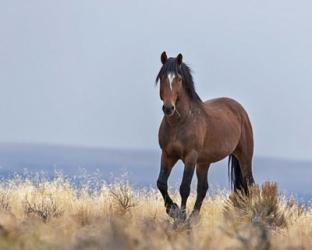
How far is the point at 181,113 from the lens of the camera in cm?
1155

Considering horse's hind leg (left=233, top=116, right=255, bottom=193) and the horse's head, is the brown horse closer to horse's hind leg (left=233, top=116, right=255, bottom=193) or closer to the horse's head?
the horse's head

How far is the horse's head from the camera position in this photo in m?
10.9

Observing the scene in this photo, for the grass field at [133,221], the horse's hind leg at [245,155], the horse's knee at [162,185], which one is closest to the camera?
the grass field at [133,221]

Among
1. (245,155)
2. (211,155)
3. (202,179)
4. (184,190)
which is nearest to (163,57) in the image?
(211,155)

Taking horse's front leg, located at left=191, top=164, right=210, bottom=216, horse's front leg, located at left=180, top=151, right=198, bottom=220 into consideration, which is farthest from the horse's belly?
horse's front leg, located at left=180, top=151, right=198, bottom=220

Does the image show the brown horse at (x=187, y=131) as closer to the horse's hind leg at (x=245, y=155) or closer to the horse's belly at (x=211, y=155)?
the horse's belly at (x=211, y=155)

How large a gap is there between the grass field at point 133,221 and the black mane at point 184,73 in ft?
6.02

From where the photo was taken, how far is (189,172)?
37.1 ft

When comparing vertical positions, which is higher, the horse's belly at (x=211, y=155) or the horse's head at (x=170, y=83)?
the horse's head at (x=170, y=83)

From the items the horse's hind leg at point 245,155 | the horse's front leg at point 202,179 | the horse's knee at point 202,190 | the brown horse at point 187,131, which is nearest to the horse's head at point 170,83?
the brown horse at point 187,131

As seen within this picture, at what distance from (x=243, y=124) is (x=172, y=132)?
3022 mm

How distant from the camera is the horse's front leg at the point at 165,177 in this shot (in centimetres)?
1123

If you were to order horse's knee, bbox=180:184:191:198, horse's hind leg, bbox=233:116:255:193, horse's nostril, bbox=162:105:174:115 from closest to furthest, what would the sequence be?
horse's nostril, bbox=162:105:174:115 → horse's knee, bbox=180:184:191:198 → horse's hind leg, bbox=233:116:255:193

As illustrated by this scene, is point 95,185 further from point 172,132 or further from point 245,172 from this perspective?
point 172,132
